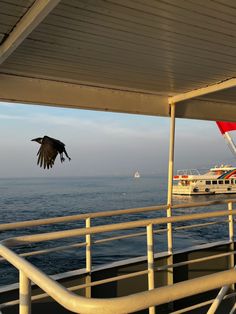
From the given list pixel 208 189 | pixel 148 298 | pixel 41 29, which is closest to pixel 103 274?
pixel 41 29

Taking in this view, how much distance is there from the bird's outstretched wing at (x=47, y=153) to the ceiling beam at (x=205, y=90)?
6.69 feet

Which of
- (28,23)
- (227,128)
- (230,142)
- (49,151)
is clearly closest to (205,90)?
(49,151)

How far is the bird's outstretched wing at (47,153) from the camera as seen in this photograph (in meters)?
3.58

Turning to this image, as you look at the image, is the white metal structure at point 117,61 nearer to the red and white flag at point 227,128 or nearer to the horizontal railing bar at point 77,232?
the horizontal railing bar at point 77,232

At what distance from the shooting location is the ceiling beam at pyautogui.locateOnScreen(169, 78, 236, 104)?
4.13 m

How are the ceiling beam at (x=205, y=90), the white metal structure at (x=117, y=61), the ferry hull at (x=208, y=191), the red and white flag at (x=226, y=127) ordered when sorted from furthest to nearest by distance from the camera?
the ferry hull at (x=208, y=191), the red and white flag at (x=226, y=127), the ceiling beam at (x=205, y=90), the white metal structure at (x=117, y=61)

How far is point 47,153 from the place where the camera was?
3596mm

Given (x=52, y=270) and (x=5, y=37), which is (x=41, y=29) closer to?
(x=5, y=37)

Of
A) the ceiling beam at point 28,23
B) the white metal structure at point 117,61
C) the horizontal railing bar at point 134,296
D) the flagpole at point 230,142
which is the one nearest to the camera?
the horizontal railing bar at point 134,296

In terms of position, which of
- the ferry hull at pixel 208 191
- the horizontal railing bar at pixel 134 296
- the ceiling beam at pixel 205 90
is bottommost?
the ferry hull at pixel 208 191

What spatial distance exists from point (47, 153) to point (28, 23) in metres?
1.59

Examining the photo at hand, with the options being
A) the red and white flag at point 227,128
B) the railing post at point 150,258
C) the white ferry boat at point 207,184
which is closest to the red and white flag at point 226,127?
the red and white flag at point 227,128

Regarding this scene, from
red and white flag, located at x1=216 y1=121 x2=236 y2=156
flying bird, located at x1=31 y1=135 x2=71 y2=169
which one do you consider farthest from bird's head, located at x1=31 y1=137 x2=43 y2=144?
red and white flag, located at x1=216 y1=121 x2=236 y2=156

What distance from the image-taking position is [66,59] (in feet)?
10.7
